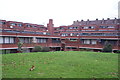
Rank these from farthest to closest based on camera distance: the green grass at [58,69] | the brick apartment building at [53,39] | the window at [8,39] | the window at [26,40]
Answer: the window at [26,40] → the brick apartment building at [53,39] → the window at [8,39] → the green grass at [58,69]

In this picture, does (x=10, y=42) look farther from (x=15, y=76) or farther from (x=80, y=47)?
(x=15, y=76)

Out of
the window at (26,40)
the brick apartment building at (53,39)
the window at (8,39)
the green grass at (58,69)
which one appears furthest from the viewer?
the window at (26,40)

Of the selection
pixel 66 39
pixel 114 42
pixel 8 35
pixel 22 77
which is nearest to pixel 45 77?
pixel 22 77

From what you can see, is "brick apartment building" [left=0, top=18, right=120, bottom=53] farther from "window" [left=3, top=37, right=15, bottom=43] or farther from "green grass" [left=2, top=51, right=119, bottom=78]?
"green grass" [left=2, top=51, right=119, bottom=78]

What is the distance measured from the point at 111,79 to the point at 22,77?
509 centimetres

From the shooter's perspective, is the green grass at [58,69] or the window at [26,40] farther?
the window at [26,40]

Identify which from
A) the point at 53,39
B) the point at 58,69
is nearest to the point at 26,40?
the point at 53,39

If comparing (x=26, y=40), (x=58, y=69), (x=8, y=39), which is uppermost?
(x=8, y=39)

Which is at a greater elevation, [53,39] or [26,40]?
[53,39]

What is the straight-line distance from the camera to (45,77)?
7.72 meters

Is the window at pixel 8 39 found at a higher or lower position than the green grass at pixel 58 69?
higher

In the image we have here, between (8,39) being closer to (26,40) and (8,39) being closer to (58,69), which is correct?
(26,40)

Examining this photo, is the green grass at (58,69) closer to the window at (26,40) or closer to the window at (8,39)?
the window at (8,39)

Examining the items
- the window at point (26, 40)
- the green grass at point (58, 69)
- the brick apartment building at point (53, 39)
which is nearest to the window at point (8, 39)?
the brick apartment building at point (53, 39)
